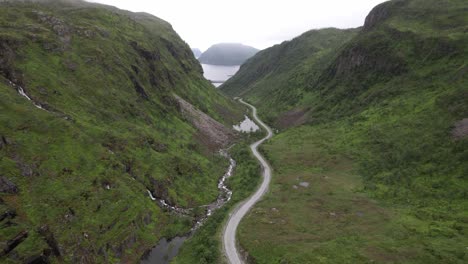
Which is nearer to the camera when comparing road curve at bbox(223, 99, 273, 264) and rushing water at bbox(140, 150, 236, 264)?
road curve at bbox(223, 99, 273, 264)

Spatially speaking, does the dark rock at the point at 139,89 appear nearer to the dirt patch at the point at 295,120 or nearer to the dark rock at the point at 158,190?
the dark rock at the point at 158,190

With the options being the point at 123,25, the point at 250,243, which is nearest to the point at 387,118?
the point at 250,243

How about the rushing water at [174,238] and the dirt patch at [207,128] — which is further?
the dirt patch at [207,128]

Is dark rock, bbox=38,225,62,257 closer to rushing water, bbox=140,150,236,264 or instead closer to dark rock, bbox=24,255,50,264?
dark rock, bbox=24,255,50,264

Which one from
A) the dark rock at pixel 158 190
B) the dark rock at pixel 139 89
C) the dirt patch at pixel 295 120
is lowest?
the dark rock at pixel 158 190

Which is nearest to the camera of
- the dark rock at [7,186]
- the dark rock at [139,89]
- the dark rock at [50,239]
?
the dark rock at [50,239]

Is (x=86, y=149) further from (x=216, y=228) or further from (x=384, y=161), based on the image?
(x=384, y=161)

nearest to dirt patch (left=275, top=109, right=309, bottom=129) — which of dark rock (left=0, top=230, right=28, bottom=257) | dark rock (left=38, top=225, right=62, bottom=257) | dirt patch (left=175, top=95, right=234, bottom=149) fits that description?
dirt patch (left=175, top=95, right=234, bottom=149)

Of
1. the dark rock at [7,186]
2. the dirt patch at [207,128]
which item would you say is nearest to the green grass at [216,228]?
the dirt patch at [207,128]
